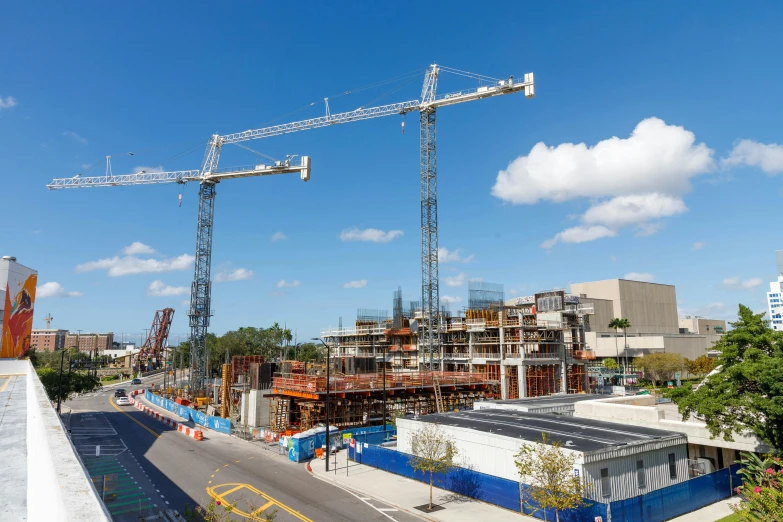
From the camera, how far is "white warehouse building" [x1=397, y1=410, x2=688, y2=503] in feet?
85.4

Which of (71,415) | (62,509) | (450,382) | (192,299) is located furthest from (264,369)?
(62,509)

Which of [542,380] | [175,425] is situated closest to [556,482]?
[175,425]

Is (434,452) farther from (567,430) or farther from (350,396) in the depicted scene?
(350,396)

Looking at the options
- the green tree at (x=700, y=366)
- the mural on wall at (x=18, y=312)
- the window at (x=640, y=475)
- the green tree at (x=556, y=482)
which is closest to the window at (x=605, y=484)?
the green tree at (x=556, y=482)

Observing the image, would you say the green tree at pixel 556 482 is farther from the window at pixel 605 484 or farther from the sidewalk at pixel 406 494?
the sidewalk at pixel 406 494

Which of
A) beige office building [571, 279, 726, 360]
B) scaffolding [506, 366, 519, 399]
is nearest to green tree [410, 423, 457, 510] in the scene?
scaffolding [506, 366, 519, 399]

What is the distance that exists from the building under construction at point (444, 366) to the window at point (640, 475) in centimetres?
2180

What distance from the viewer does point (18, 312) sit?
2763 inches

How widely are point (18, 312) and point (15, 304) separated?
2264 mm

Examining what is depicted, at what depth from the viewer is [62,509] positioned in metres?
4.48

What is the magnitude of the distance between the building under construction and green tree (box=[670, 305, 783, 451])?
80.5ft

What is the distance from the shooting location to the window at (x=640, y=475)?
27.8 m

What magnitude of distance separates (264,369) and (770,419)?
162 feet

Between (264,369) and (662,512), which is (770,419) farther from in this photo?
(264,369)
